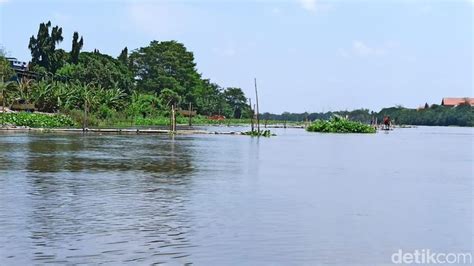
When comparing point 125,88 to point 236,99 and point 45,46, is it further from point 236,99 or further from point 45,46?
point 236,99

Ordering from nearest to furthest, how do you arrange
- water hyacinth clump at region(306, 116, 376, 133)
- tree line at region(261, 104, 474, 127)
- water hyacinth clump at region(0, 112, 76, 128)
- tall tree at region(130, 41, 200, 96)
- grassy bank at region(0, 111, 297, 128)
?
water hyacinth clump at region(0, 112, 76, 128) → grassy bank at region(0, 111, 297, 128) → water hyacinth clump at region(306, 116, 376, 133) → tall tree at region(130, 41, 200, 96) → tree line at region(261, 104, 474, 127)

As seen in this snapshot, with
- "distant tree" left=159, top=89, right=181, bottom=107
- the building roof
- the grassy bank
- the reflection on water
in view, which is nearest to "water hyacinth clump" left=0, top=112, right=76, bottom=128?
the grassy bank

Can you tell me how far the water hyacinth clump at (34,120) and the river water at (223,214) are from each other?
33712 mm

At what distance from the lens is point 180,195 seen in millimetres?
14102

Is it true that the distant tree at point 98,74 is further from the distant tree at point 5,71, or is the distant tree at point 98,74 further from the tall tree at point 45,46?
the distant tree at point 5,71

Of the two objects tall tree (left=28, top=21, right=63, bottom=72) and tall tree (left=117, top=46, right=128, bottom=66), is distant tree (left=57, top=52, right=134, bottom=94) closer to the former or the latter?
tall tree (left=28, top=21, right=63, bottom=72)

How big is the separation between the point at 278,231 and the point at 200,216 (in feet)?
5.44

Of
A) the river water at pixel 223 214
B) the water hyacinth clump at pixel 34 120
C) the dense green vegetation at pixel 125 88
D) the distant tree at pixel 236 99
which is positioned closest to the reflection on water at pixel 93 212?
the river water at pixel 223 214

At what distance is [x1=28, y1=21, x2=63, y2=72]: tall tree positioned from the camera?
2940 inches

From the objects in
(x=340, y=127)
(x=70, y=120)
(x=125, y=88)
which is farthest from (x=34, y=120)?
(x=340, y=127)

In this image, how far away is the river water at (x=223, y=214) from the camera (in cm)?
885

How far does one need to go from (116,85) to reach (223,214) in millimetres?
65511

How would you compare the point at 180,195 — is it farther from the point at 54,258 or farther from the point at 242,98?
the point at 242,98

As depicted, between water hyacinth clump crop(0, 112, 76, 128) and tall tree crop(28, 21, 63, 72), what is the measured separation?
18.9 metres
